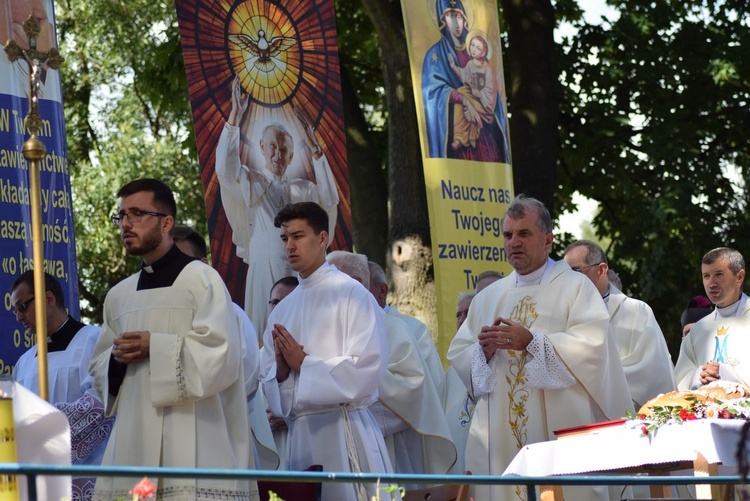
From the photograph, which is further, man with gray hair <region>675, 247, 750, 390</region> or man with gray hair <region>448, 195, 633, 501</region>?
man with gray hair <region>675, 247, 750, 390</region>

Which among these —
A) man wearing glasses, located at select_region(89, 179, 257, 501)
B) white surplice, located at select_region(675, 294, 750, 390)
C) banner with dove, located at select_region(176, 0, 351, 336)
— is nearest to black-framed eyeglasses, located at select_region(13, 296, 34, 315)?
man wearing glasses, located at select_region(89, 179, 257, 501)

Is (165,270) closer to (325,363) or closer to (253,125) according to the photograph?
(325,363)

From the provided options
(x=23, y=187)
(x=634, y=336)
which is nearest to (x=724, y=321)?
(x=634, y=336)

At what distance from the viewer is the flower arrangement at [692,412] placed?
6371 mm

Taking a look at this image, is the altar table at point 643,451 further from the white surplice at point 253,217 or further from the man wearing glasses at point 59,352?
the white surplice at point 253,217

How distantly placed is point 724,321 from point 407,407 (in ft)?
7.81

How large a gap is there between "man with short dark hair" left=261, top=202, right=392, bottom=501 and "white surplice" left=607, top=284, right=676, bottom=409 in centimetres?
224

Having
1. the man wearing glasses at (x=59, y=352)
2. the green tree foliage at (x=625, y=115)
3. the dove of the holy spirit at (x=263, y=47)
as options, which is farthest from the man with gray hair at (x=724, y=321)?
the green tree foliage at (x=625, y=115)

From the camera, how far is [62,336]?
26.5ft

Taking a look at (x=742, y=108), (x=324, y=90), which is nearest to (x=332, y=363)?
(x=324, y=90)

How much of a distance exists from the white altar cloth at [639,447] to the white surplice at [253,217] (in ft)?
12.5

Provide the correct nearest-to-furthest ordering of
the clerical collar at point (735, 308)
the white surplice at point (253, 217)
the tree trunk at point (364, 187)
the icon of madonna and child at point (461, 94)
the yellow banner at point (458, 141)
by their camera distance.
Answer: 1. the clerical collar at point (735, 308)
2. the white surplice at point (253, 217)
3. the yellow banner at point (458, 141)
4. the icon of madonna and child at point (461, 94)
5. the tree trunk at point (364, 187)

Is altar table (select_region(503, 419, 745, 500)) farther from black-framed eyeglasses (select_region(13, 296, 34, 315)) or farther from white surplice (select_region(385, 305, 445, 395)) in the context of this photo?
black-framed eyeglasses (select_region(13, 296, 34, 315))

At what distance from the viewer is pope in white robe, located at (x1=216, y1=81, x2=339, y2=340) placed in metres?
9.88
